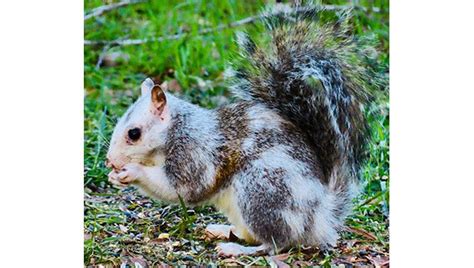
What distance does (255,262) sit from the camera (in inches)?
84.9

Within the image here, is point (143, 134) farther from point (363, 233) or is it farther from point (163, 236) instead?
point (363, 233)

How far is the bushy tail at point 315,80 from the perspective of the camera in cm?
216

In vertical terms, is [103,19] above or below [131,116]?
above

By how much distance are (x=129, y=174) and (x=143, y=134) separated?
111 millimetres

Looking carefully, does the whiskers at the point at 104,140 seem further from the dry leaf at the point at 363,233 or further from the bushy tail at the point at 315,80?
the dry leaf at the point at 363,233

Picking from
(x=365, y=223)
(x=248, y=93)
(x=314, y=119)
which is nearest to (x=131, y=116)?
(x=248, y=93)

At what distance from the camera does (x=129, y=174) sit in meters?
2.15

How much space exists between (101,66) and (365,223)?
3.36 feet

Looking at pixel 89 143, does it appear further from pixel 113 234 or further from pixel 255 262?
pixel 255 262

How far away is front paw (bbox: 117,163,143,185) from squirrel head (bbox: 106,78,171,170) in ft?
0.07

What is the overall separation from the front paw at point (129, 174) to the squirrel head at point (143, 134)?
2cm

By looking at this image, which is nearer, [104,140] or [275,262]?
[275,262]

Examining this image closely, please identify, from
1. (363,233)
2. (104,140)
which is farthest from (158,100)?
(363,233)

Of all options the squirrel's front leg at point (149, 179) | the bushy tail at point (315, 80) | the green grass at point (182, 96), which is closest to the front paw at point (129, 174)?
the squirrel's front leg at point (149, 179)
